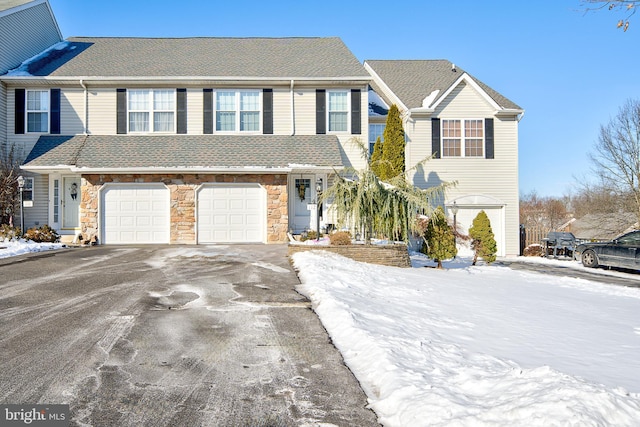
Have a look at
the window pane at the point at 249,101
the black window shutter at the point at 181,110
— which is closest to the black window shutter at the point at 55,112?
the black window shutter at the point at 181,110

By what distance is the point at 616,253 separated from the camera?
1585 centimetres

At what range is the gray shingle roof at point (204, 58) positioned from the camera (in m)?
17.6

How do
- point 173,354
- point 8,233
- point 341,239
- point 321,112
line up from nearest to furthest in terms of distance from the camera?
point 173,354 < point 341,239 < point 8,233 < point 321,112

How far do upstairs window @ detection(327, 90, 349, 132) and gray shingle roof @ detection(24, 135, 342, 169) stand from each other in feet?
1.96

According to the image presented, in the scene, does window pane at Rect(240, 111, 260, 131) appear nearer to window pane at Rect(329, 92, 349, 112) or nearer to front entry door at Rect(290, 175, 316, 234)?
front entry door at Rect(290, 175, 316, 234)

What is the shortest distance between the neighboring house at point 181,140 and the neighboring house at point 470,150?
3211 millimetres

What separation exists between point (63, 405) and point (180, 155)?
13.5 m

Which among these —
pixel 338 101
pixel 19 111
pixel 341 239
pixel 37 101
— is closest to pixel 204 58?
pixel 338 101

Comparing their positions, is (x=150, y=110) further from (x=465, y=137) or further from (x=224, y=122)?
(x=465, y=137)

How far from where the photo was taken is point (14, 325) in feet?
17.9

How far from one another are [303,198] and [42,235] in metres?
9.24

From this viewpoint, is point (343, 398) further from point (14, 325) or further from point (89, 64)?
point (89, 64)

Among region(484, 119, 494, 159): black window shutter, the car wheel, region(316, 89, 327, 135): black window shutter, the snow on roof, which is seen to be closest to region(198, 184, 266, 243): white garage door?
region(316, 89, 327, 135): black window shutter

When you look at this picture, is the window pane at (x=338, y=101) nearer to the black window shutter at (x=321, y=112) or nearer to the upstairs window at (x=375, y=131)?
the black window shutter at (x=321, y=112)
